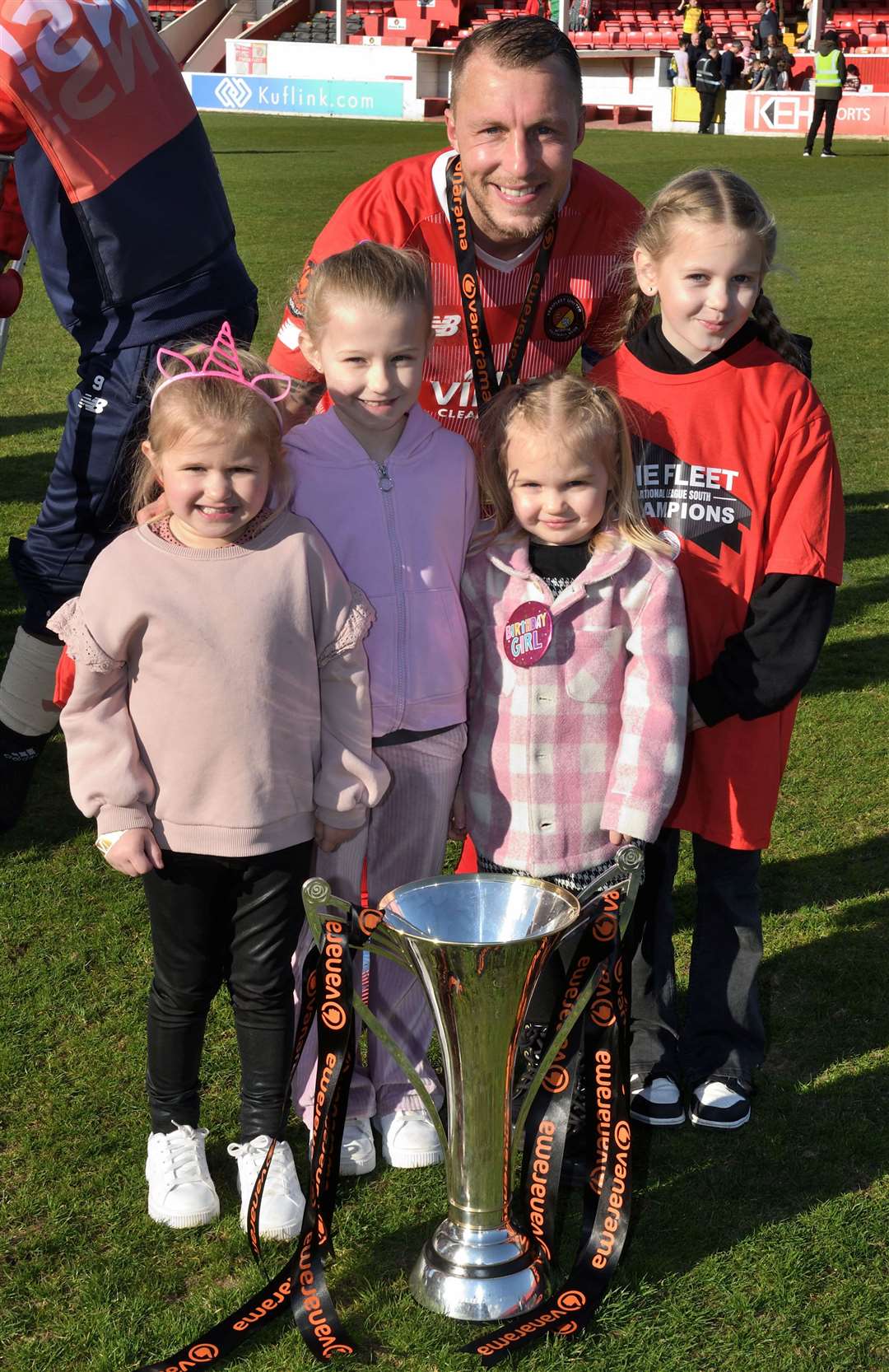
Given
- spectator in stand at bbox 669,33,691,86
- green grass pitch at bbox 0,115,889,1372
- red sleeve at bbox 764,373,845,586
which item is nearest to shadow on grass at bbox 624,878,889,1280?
green grass pitch at bbox 0,115,889,1372

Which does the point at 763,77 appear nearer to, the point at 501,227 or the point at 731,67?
the point at 731,67

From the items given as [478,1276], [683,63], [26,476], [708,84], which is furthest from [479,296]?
[683,63]

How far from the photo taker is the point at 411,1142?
266cm

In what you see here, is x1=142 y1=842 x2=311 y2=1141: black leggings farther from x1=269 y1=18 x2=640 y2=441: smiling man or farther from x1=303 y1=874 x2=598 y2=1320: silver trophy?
x1=269 y1=18 x2=640 y2=441: smiling man

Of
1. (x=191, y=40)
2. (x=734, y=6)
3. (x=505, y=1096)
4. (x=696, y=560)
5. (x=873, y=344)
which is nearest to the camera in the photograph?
(x=505, y=1096)

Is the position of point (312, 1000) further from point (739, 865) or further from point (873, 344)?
point (873, 344)

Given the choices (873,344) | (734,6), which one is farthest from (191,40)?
(873,344)

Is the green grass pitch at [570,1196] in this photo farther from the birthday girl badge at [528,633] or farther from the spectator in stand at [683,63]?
the spectator in stand at [683,63]

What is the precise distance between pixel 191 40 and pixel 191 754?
47.2 m

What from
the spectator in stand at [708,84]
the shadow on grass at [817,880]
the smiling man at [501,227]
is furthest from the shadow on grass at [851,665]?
the spectator in stand at [708,84]

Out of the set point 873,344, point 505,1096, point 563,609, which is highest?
point 563,609

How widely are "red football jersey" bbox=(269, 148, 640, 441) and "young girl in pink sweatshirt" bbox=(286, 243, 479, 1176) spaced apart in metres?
0.44

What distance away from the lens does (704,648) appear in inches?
104

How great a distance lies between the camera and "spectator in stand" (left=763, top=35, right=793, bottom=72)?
31625 millimetres
